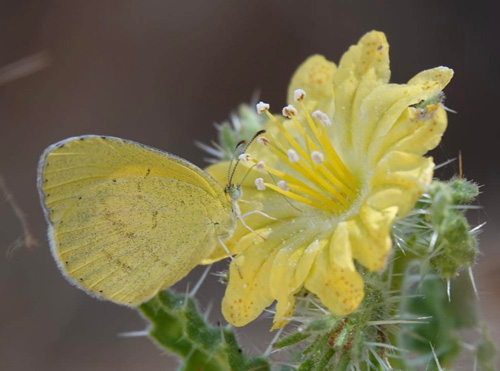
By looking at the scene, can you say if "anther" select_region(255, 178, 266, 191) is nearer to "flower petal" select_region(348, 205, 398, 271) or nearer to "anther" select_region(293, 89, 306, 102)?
"anther" select_region(293, 89, 306, 102)

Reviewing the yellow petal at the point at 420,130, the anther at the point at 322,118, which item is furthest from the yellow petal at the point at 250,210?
the yellow petal at the point at 420,130

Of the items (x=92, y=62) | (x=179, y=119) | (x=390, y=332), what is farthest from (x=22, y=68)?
(x=390, y=332)

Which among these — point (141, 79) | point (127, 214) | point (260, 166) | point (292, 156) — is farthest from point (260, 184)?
point (141, 79)

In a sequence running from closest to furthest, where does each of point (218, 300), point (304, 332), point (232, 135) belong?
point (304, 332) → point (232, 135) → point (218, 300)

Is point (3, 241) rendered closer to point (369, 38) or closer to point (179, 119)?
point (179, 119)

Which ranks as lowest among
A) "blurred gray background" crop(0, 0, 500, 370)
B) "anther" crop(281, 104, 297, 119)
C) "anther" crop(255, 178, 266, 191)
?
"blurred gray background" crop(0, 0, 500, 370)

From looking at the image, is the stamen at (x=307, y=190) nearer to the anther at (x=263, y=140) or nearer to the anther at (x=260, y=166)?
the anther at (x=260, y=166)

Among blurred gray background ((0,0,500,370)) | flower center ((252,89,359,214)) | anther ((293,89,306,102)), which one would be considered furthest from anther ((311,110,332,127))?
blurred gray background ((0,0,500,370))
